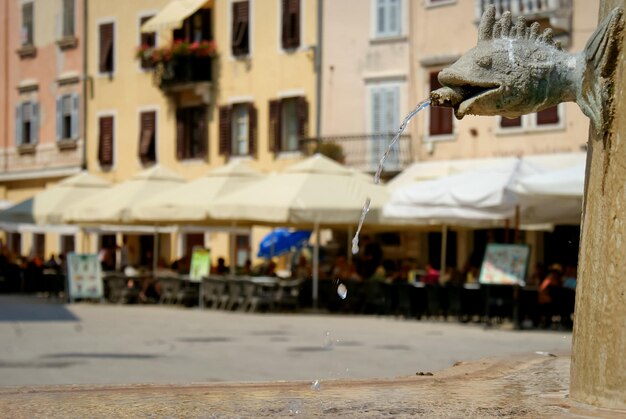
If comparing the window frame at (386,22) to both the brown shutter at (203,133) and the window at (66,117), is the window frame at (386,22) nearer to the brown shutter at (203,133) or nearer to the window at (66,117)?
the brown shutter at (203,133)

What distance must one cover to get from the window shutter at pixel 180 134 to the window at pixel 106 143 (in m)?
3.25

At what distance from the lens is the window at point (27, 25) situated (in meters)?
45.8

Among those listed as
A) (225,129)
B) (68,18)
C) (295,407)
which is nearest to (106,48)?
(68,18)

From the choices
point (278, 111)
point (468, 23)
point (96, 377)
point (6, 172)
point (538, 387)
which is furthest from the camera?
point (6, 172)

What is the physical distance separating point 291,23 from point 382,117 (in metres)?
Result: 3.86

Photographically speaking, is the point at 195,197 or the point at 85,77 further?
the point at 85,77

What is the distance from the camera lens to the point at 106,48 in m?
42.5

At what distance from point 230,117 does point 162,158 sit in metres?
3.30

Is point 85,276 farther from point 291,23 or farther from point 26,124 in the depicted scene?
point 26,124

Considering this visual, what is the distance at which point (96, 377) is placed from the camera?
13188 mm

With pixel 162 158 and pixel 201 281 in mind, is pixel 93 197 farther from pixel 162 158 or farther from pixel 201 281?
pixel 162 158

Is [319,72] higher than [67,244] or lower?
higher

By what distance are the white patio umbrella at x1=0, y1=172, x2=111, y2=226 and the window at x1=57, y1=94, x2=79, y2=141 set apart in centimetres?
958

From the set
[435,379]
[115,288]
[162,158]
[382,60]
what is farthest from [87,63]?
[435,379]
